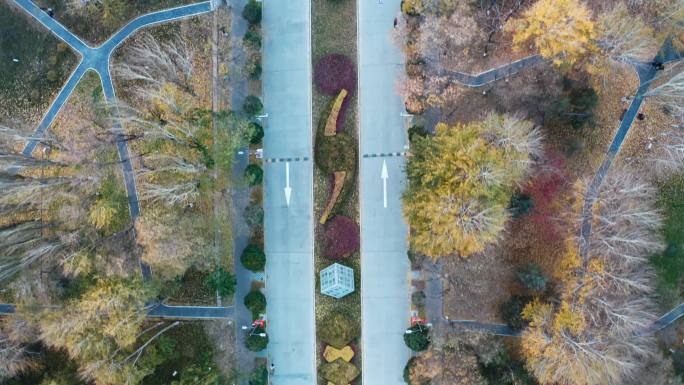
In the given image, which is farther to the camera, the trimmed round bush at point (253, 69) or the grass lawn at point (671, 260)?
the trimmed round bush at point (253, 69)

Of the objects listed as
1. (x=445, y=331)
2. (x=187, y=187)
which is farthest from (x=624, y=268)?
(x=187, y=187)

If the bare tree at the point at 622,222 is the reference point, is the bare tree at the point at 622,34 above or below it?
above

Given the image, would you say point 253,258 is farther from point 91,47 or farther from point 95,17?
point 95,17

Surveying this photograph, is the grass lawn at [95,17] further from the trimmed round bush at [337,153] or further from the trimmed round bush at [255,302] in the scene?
the trimmed round bush at [255,302]

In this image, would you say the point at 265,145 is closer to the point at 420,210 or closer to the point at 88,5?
the point at 420,210

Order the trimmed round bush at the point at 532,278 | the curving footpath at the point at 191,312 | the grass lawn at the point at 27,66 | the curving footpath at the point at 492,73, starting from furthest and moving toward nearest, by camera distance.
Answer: the grass lawn at the point at 27,66 < the curving footpath at the point at 191,312 < the curving footpath at the point at 492,73 < the trimmed round bush at the point at 532,278

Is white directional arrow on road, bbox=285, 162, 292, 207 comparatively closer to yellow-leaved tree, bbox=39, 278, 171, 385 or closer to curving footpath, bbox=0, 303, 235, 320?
curving footpath, bbox=0, 303, 235, 320

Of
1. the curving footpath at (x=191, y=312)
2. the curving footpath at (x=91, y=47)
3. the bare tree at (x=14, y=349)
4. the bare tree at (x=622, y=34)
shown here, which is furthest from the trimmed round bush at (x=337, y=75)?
the bare tree at (x=14, y=349)
